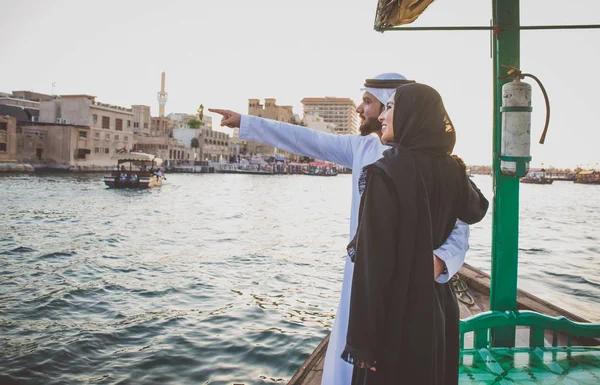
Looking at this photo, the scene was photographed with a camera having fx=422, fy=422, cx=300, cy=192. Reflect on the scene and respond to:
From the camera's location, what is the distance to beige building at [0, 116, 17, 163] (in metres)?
44.4

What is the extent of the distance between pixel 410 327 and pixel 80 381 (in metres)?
4.47

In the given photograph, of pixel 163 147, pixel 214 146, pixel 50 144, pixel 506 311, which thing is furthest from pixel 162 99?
pixel 506 311

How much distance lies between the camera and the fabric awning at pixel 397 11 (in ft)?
8.57

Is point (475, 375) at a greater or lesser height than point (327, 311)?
greater

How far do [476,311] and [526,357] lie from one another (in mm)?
1858

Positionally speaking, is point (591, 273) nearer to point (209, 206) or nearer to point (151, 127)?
point (209, 206)

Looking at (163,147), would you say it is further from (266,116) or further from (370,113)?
(370,113)

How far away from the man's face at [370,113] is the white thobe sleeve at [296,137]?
5.1 inches

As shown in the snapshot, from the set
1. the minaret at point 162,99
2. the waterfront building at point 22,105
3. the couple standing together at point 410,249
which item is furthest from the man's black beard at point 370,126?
the minaret at point 162,99

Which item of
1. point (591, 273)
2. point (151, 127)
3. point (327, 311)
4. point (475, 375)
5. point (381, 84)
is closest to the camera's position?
point (381, 84)

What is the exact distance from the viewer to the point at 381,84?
2.08 m

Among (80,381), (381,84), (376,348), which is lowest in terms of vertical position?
(80,381)

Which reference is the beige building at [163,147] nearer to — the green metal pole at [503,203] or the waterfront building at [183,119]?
the waterfront building at [183,119]

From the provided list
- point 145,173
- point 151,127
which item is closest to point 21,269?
point 145,173
